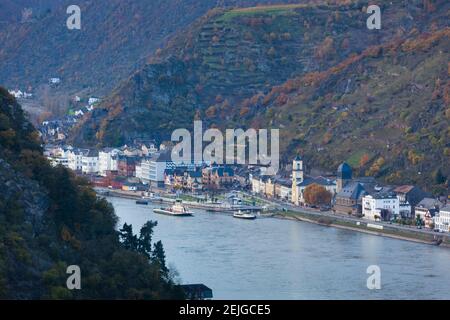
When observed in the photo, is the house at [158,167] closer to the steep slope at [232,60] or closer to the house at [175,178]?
the house at [175,178]

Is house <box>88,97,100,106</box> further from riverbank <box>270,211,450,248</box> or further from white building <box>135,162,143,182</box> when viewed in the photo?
riverbank <box>270,211,450,248</box>

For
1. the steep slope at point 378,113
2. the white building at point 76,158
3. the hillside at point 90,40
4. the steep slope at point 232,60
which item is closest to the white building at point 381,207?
the steep slope at point 378,113

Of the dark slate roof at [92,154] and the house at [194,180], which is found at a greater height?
the dark slate roof at [92,154]

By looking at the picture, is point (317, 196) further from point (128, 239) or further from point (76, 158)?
point (128, 239)
